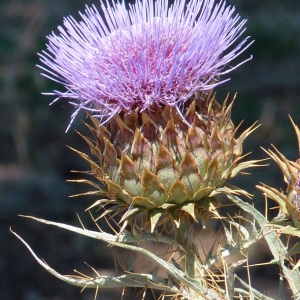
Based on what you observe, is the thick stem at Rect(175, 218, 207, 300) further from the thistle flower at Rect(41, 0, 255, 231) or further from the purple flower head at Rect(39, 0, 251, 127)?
the purple flower head at Rect(39, 0, 251, 127)

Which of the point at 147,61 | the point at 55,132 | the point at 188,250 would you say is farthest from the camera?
the point at 55,132

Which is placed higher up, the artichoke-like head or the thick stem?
the artichoke-like head

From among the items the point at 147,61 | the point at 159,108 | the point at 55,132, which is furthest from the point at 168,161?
the point at 55,132

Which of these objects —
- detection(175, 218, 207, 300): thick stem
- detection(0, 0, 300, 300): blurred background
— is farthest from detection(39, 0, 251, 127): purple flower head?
detection(0, 0, 300, 300): blurred background

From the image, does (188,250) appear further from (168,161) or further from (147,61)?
(147,61)

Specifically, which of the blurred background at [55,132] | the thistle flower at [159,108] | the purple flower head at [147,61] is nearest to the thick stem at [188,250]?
the thistle flower at [159,108]

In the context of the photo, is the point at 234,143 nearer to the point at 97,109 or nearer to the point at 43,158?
the point at 97,109

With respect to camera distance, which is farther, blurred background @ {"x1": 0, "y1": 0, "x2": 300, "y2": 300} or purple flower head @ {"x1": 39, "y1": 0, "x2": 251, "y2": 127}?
blurred background @ {"x1": 0, "y1": 0, "x2": 300, "y2": 300}
